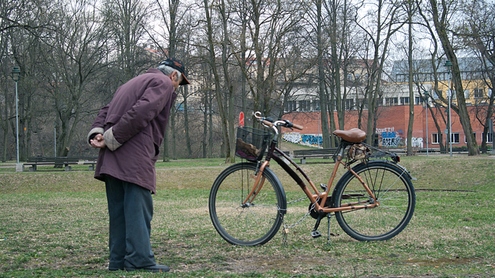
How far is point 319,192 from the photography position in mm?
6016

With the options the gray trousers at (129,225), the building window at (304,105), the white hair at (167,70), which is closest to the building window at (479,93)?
the building window at (304,105)

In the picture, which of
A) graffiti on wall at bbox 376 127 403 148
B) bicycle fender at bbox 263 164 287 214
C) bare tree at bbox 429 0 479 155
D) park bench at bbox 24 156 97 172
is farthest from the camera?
graffiti on wall at bbox 376 127 403 148

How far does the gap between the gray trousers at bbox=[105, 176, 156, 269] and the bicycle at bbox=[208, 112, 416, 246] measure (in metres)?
1.36

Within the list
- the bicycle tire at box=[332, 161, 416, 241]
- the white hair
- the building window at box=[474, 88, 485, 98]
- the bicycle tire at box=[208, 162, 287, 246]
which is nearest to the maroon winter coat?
the white hair

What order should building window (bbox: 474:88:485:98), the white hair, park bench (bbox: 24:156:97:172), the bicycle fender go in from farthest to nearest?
1. building window (bbox: 474:88:485:98)
2. park bench (bbox: 24:156:97:172)
3. the bicycle fender
4. the white hair

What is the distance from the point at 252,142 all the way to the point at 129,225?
1.73 m

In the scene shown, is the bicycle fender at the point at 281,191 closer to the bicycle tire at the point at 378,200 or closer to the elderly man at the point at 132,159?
the bicycle tire at the point at 378,200

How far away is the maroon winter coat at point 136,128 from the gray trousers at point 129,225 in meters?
0.12

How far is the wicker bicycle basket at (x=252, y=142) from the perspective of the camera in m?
5.89

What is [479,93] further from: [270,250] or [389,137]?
[270,250]

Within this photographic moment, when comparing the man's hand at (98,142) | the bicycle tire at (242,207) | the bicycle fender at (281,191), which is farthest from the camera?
the bicycle tire at (242,207)

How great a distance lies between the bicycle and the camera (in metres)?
5.91

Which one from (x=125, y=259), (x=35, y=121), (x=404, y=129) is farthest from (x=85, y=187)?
(x=404, y=129)

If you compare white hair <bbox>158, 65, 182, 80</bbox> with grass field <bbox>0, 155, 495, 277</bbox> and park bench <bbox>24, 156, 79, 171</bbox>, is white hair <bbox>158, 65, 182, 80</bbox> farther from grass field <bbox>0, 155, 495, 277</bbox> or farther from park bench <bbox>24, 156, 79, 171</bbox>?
park bench <bbox>24, 156, 79, 171</bbox>
